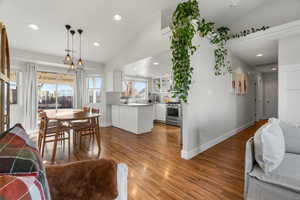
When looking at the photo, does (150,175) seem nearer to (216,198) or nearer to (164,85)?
(216,198)

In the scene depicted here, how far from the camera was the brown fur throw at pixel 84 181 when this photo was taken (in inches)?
31.6

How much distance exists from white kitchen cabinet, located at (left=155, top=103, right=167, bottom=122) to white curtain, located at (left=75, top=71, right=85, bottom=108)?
302 centimetres

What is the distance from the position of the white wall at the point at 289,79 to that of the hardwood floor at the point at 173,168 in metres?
1.08

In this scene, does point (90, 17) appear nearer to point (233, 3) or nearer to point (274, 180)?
point (233, 3)

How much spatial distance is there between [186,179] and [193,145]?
794mm

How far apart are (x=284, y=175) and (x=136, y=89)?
6052mm

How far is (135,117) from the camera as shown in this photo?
13.3 feet

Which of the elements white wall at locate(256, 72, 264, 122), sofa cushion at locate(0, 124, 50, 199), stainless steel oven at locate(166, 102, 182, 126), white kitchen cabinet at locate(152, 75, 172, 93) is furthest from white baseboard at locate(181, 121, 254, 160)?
white kitchen cabinet at locate(152, 75, 172, 93)

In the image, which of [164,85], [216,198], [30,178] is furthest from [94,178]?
[164,85]

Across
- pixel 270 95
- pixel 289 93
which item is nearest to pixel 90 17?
pixel 289 93

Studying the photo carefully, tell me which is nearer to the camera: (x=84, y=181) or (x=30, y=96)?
(x=84, y=181)

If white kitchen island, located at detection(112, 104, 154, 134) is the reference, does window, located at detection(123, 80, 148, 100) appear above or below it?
above

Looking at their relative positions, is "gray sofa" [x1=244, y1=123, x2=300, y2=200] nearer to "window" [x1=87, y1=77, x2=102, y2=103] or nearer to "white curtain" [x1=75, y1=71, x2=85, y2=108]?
"window" [x1=87, y1=77, x2=102, y2=103]

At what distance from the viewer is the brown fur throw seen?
0.80 meters
